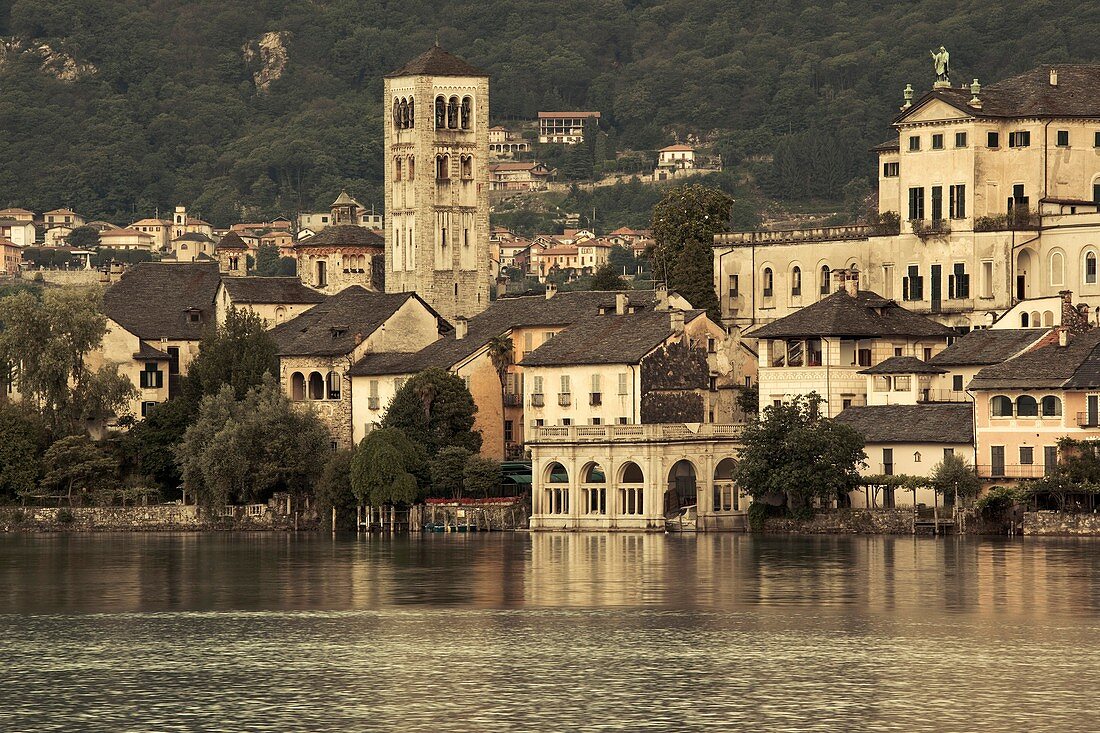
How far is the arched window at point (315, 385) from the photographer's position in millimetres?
136125

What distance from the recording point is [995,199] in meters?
126

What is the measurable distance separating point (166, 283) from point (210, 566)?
190ft

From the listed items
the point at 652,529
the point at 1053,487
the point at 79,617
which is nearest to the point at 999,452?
the point at 1053,487

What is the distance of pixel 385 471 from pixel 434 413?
245 inches

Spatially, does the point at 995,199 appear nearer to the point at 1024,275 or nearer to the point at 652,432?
the point at 1024,275

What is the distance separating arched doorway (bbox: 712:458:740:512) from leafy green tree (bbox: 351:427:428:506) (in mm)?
14706

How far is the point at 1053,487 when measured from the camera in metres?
102

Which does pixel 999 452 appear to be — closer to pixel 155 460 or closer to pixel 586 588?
pixel 586 588

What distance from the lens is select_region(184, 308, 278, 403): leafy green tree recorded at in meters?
133

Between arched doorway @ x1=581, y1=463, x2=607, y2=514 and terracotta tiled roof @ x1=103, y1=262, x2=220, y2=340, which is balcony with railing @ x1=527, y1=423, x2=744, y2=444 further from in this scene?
terracotta tiled roof @ x1=103, y1=262, x2=220, y2=340

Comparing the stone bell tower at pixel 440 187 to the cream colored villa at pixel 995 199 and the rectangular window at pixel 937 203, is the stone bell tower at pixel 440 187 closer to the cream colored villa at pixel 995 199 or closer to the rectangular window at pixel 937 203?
the cream colored villa at pixel 995 199

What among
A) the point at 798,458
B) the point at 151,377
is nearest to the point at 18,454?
the point at 151,377

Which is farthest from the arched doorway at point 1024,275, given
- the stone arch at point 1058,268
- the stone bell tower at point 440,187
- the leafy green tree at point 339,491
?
the stone bell tower at point 440,187

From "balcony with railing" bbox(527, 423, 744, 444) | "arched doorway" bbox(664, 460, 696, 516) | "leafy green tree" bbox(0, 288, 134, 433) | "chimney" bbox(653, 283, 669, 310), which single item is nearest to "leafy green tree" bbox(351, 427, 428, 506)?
"balcony with railing" bbox(527, 423, 744, 444)
